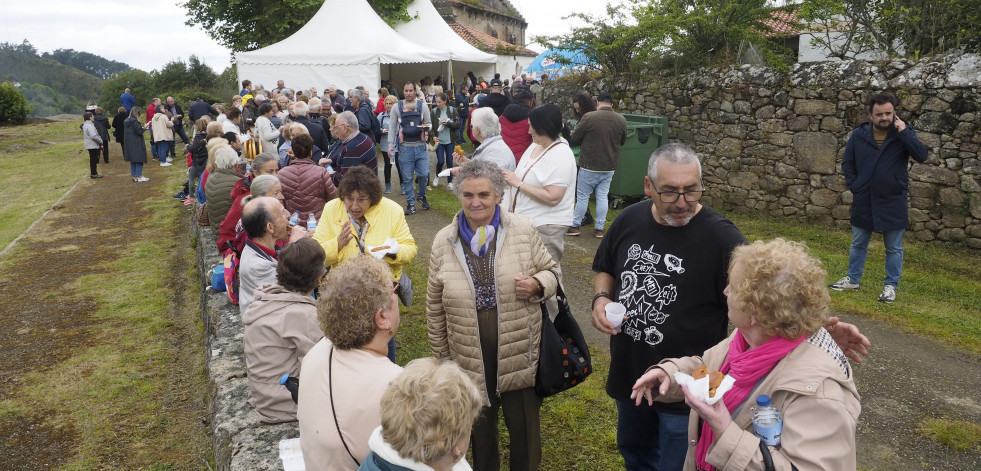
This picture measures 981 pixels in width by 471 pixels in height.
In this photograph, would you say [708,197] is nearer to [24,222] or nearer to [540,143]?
[540,143]

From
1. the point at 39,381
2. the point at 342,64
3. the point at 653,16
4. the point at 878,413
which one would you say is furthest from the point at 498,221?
the point at 342,64

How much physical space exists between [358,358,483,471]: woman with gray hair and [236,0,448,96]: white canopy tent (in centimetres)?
1683

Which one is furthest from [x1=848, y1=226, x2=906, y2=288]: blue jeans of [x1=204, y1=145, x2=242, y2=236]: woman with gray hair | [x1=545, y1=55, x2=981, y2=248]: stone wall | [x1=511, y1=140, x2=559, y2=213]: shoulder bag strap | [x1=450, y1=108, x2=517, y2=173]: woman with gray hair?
[x1=204, y1=145, x2=242, y2=236]: woman with gray hair

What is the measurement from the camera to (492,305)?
309 centimetres

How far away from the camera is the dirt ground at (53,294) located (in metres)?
4.75

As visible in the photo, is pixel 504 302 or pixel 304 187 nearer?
pixel 504 302

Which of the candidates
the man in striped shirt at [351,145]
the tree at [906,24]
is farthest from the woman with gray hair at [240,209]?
the tree at [906,24]

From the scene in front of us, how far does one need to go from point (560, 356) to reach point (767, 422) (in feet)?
4.64

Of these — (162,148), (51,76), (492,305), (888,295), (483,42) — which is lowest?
(888,295)

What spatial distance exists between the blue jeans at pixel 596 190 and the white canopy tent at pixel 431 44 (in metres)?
13.4

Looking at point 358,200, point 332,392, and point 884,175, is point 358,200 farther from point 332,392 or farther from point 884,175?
point 884,175

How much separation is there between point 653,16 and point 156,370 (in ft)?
30.3

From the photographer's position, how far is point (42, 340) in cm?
666

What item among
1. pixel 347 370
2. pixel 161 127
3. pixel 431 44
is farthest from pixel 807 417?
pixel 431 44
